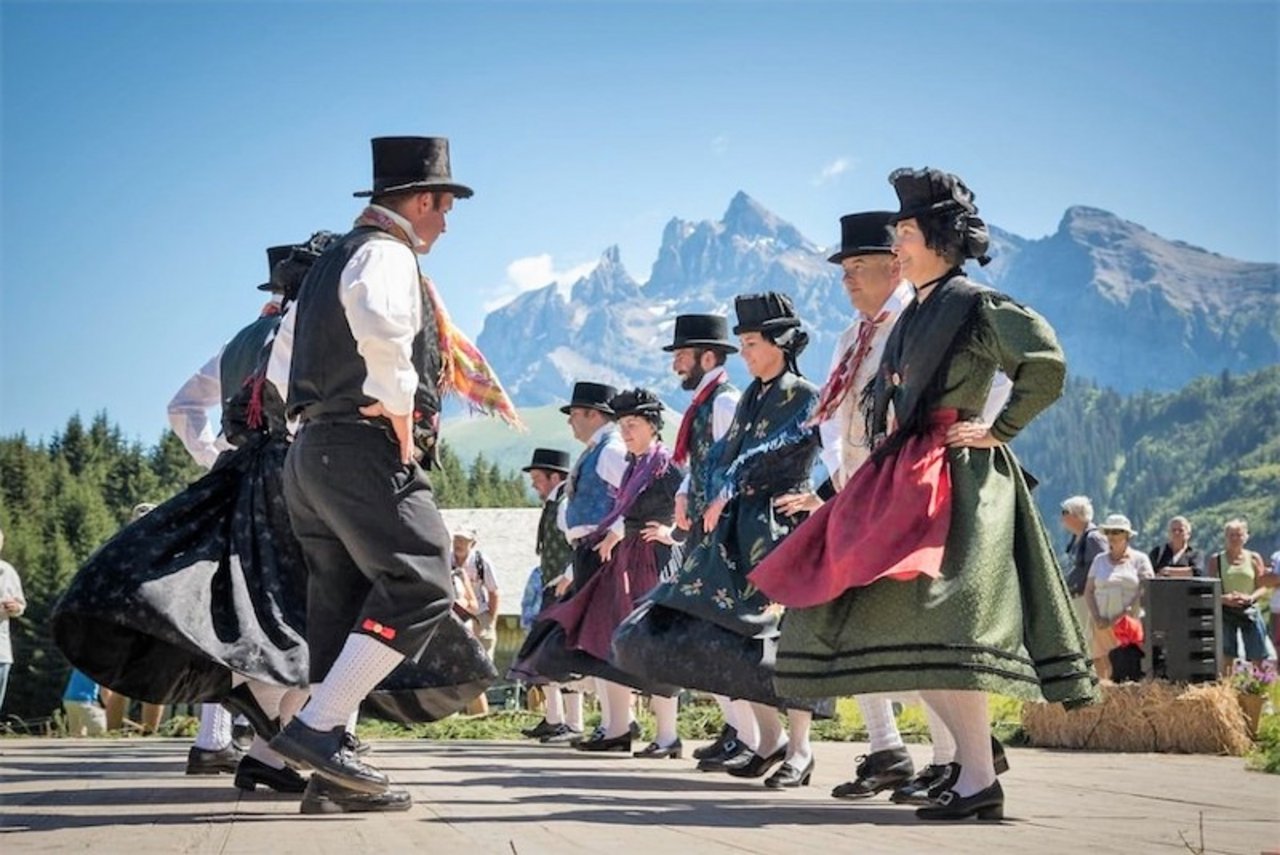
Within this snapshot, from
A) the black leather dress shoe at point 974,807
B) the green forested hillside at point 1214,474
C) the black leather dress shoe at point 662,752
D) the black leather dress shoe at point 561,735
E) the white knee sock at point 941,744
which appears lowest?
the black leather dress shoe at point 561,735

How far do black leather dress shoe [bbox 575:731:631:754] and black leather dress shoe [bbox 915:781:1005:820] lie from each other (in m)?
4.95

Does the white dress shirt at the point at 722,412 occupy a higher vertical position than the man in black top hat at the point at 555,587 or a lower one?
higher

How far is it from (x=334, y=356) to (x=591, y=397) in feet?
21.5

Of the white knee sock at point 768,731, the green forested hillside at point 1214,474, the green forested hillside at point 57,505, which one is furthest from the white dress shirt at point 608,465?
the green forested hillside at point 1214,474

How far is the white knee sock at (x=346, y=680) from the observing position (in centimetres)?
484

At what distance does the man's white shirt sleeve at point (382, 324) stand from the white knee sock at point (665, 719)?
4.59m

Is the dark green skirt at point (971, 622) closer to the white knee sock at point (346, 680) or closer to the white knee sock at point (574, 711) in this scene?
the white knee sock at point (346, 680)

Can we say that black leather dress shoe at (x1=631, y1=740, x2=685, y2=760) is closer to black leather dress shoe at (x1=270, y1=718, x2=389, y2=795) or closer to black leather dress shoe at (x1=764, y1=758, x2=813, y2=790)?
black leather dress shoe at (x1=764, y1=758, x2=813, y2=790)

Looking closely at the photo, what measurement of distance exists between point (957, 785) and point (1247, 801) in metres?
1.24

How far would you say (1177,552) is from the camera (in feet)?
43.6

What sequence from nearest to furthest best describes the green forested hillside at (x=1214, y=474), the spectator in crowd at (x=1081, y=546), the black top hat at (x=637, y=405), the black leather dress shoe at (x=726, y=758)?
the black leather dress shoe at (x=726, y=758) → the black top hat at (x=637, y=405) → the spectator in crowd at (x=1081, y=546) → the green forested hillside at (x=1214, y=474)

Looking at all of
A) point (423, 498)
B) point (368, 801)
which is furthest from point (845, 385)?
point (368, 801)

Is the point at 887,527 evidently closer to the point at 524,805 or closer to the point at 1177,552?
the point at 524,805

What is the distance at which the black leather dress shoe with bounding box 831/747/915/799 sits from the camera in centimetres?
605
